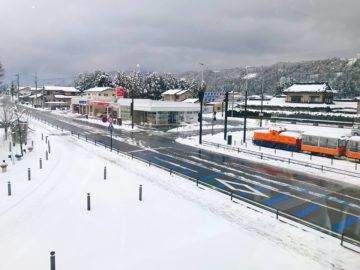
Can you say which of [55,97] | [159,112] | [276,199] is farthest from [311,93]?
[55,97]

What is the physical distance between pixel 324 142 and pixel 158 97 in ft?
276

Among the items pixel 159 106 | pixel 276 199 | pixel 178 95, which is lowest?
pixel 276 199

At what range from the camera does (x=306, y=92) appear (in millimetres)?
74438

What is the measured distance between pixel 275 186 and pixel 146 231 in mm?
10761

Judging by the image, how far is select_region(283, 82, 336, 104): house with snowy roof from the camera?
72.6 m

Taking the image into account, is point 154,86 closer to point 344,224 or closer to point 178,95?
point 178,95

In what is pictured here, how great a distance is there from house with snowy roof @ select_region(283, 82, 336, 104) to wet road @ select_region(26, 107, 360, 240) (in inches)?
2047

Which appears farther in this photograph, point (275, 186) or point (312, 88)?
point (312, 88)

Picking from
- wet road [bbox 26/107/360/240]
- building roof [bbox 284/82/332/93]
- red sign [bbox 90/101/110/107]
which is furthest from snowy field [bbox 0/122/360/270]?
building roof [bbox 284/82/332/93]

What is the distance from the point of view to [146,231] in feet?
42.0

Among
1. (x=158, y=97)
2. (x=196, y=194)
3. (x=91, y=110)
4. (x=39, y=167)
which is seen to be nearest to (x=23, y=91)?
(x=158, y=97)

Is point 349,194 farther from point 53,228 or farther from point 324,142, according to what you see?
point 53,228

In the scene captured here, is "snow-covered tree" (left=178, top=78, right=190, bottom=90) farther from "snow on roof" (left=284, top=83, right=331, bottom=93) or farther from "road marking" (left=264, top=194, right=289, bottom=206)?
"road marking" (left=264, top=194, right=289, bottom=206)

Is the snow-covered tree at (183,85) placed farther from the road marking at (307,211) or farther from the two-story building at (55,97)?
the road marking at (307,211)
